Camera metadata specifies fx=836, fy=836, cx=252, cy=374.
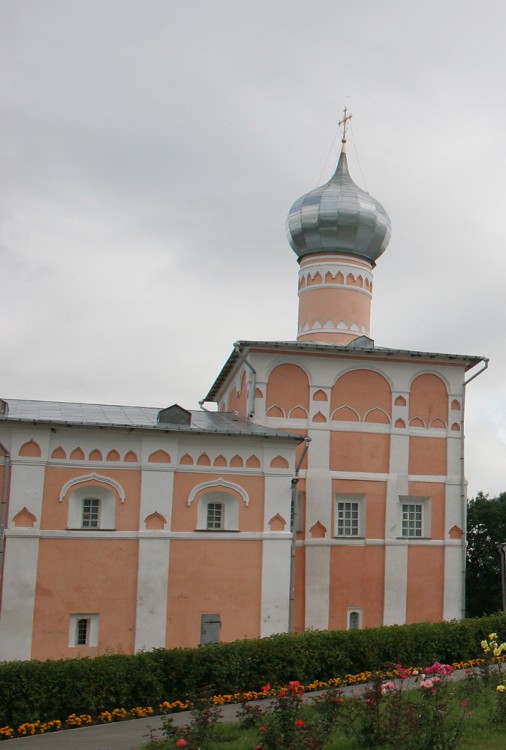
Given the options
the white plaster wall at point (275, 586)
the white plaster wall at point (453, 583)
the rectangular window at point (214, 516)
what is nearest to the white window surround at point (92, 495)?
the rectangular window at point (214, 516)

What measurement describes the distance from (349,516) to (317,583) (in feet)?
4.96

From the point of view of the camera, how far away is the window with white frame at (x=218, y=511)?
48.6 ft

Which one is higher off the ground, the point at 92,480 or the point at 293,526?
the point at 92,480

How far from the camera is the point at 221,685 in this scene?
10883mm

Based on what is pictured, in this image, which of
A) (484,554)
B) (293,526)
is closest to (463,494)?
(293,526)

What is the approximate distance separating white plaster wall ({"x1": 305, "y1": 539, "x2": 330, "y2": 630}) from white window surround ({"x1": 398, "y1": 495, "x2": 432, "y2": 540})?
1.74 m

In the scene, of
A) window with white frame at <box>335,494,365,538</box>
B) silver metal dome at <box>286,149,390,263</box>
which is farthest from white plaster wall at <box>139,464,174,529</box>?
silver metal dome at <box>286,149,390,263</box>

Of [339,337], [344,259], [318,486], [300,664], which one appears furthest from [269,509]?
[344,259]

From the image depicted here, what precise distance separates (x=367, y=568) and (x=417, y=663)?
3.85 metres

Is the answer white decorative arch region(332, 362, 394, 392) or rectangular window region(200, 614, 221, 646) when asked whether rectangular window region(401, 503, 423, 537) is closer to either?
white decorative arch region(332, 362, 394, 392)

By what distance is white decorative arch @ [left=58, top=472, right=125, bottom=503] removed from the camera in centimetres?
1404

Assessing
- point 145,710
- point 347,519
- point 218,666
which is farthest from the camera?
point 347,519

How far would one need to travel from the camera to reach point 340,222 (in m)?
20.0

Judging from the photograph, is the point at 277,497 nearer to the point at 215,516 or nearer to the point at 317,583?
the point at 215,516
